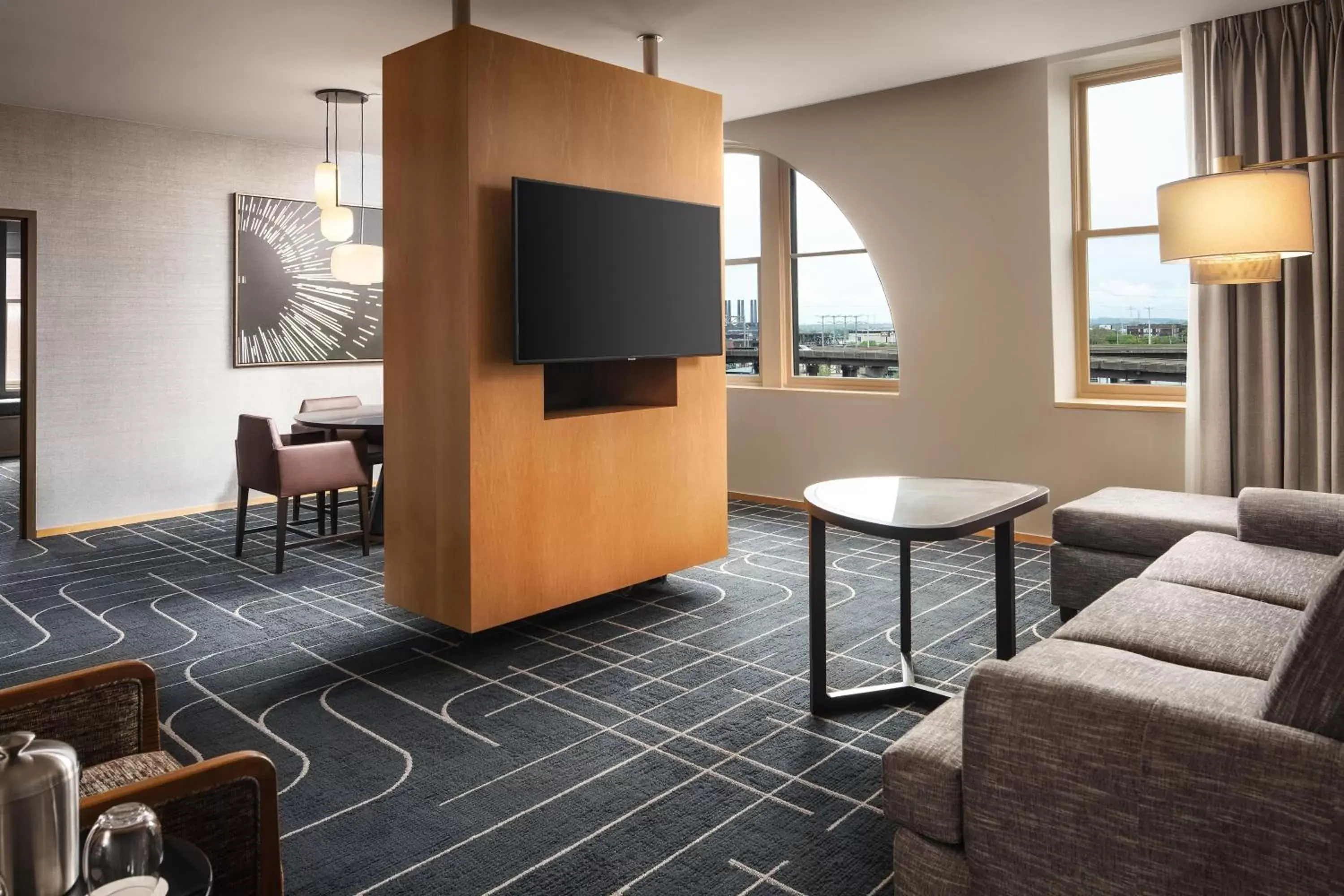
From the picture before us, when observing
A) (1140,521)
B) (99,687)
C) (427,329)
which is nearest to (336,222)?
(427,329)

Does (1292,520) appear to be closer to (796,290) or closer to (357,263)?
(796,290)

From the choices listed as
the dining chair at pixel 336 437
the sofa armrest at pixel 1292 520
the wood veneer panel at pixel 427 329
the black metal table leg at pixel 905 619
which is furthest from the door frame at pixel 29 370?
the sofa armrest at pixel 1292 520

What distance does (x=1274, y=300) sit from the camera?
421cm

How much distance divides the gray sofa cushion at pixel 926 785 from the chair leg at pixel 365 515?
12.4ft

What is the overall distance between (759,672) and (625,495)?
1031 mm

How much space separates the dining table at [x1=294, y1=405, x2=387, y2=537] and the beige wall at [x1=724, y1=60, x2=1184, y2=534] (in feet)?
8.66

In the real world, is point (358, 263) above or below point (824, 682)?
above

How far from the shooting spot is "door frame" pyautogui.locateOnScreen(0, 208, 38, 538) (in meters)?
5.45

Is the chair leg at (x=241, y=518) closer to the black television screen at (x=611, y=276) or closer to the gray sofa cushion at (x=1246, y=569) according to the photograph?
the black television screen at (x=611, y=276)

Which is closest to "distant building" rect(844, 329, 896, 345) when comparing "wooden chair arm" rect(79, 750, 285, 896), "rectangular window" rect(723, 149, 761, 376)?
"rectangular window" rect(723, 149, 761, 376)

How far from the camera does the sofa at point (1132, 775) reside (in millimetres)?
1396

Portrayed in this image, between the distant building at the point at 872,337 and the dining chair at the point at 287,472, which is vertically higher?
the distant building at the point at 872,337

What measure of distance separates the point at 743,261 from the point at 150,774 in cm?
543

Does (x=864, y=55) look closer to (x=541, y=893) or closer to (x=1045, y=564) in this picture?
(x=1045, y=564)
